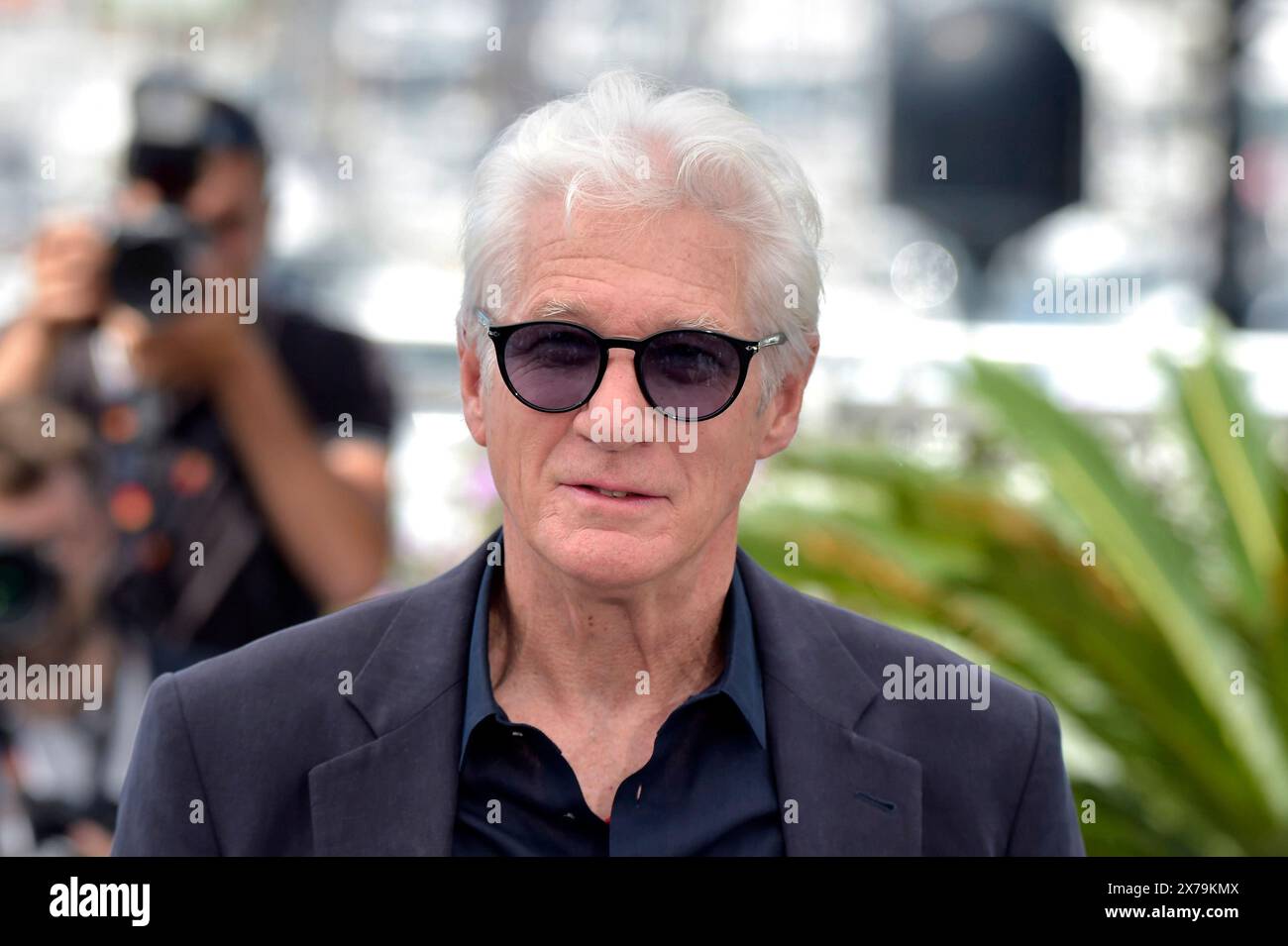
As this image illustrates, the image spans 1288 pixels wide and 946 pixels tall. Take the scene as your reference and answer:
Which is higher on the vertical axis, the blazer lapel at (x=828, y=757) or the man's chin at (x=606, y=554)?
the man's chin at (x=606, y=554)

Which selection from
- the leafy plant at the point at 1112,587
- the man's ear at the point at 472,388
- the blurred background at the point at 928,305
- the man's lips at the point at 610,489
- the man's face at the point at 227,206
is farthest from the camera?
the leafy plant at the point at 1112,587

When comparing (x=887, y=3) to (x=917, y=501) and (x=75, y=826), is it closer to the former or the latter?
(x=917, y=501)

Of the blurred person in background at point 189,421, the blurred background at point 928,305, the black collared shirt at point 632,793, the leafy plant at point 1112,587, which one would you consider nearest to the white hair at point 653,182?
the blurred background at point 928,305

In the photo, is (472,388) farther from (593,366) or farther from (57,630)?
(57,630)

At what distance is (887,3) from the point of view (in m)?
8.09

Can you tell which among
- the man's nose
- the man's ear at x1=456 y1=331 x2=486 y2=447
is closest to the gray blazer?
the man's ear at x1=456 y1=331 x2=486 y2=447

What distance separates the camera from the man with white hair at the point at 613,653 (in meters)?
1.52

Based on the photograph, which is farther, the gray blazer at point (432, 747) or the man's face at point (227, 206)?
the man's face at point (227, 206)

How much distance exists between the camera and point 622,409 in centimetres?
152

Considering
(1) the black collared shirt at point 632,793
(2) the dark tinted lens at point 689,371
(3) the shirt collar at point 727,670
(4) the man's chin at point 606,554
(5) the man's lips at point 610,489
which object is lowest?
(1) the black collared shirt at point 632,793

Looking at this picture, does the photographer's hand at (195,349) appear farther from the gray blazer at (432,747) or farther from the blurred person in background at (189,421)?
the gray blazer at (432,747)

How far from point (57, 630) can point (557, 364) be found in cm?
117
